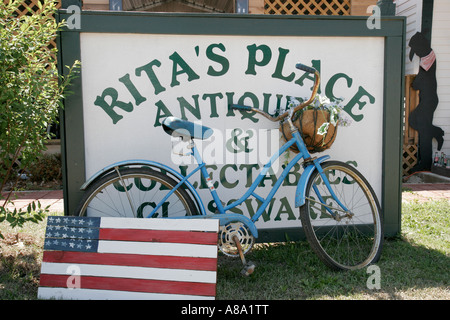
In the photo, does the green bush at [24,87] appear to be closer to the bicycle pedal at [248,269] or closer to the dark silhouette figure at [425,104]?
the bicycle pedal at [248,269]

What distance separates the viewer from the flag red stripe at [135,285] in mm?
2287

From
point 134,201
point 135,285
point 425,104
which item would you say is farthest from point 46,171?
point 425,104

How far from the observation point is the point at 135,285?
2326mm

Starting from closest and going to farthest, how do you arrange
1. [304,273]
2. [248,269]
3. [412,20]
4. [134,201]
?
[248,269] < [304,273] < [134,201] < [412,20]

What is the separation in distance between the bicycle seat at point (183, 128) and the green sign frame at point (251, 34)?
0.80 meters

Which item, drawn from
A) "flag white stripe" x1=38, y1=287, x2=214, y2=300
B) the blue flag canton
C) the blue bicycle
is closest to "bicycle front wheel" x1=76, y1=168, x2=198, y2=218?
the blue bicycle

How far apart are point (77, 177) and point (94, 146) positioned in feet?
0.86

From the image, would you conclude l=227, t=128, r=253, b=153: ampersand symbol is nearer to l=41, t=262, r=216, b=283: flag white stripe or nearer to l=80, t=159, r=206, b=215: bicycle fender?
l=80, t=159, r=206, b=215: bicycle fender

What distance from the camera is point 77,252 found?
2408mm

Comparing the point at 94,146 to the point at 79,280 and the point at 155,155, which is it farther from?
the point at 79,280

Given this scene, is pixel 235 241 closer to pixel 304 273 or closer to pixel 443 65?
pixel 304 273

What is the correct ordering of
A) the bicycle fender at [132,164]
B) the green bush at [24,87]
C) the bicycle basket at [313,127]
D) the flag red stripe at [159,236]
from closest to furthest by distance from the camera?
the flag red stripe at [159,236], the green bush at [24,87], the bicycle fender at [132,164], the bicycle basket at [313,127]

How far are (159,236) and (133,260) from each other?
21 centimetres

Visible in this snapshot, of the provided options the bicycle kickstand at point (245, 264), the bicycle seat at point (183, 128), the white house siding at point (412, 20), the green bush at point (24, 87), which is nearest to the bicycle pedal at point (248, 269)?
the bicycle kickstand at point (245, 264)
